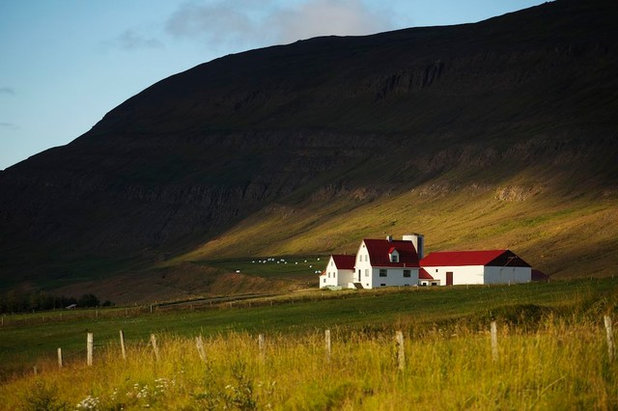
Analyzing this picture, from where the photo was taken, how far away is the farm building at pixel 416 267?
10794 cm

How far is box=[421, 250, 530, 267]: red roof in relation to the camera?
107562mm

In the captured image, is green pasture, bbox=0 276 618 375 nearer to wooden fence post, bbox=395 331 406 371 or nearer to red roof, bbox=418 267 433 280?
wooden fence post, bbox=395 331 406 371

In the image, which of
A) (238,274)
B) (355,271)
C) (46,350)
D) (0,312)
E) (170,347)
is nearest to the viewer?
(170,347)

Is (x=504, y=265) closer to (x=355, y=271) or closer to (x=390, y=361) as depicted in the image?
(x=355, y=271)

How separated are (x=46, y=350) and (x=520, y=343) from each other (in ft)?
133

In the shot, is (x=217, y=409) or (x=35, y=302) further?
(x=35, y=302)

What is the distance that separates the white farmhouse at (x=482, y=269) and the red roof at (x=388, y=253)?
3.41m

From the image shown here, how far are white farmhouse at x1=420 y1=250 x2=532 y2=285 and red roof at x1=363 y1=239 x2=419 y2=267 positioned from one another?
3.41m

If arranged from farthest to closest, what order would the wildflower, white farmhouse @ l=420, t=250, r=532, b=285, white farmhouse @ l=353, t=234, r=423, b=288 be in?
white farmhouse @ l=353, t=234, r=423, b=288 → white farmhouse @ l=420, t=250, r=532, b=285 → the wildflower

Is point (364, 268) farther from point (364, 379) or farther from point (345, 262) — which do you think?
point (364, 379)

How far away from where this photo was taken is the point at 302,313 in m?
64.2

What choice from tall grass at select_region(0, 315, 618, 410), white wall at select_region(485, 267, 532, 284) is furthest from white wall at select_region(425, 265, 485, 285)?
tall grass at select_region(0, 315, 618, 410)

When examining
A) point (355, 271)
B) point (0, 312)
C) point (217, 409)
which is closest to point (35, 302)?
point (0, 312)

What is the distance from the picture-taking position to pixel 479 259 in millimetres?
108000
